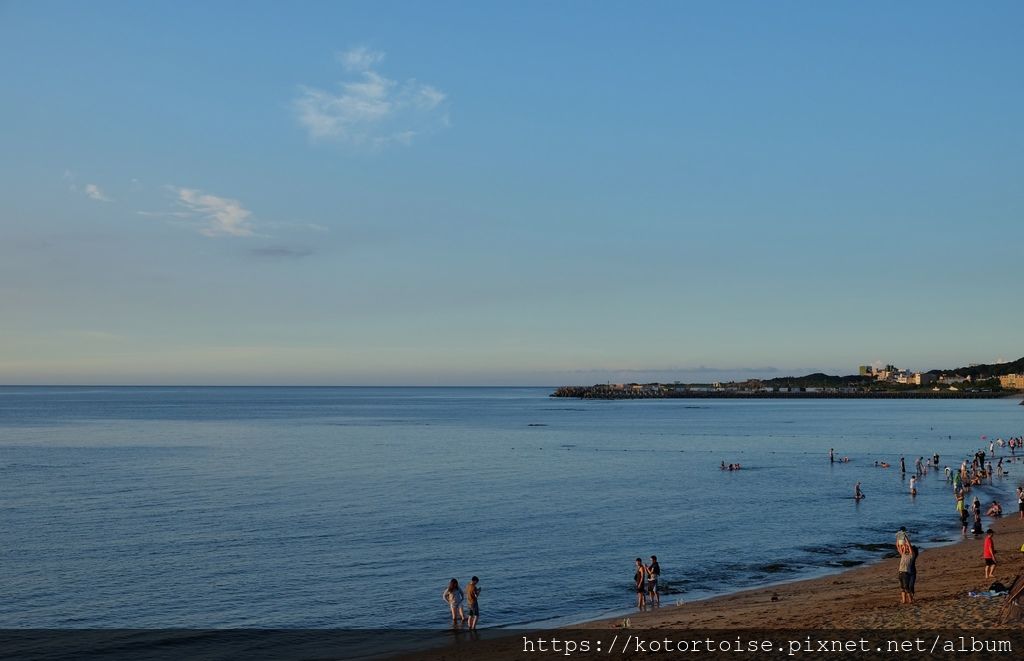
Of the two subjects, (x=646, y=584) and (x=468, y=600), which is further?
(x=646, y=584)

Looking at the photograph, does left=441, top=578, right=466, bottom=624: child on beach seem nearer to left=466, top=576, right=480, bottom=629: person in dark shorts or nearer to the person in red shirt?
left=466, top=576, right=480, bottom=629: person in dark shorts

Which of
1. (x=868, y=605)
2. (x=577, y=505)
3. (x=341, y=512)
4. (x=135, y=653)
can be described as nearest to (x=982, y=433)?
(x=577, y=505)

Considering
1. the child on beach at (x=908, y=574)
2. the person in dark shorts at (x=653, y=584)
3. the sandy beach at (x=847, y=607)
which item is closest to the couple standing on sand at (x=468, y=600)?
the sandy beach at (x=847, y=607)

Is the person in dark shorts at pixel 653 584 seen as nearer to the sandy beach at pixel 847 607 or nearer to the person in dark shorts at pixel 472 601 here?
the sandy beach at pixel 847 607

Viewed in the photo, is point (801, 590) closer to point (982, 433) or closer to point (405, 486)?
point (405, 486)

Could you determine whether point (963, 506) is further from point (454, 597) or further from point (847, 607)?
point (454, 597)

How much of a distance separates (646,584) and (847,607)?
6.32 meters

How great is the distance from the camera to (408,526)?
38188 millimetres

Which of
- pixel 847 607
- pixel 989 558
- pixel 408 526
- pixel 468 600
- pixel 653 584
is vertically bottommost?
pixel 408 526

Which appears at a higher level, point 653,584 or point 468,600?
point 468,600

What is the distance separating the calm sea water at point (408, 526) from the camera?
83.9 feet

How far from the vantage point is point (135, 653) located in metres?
20.7

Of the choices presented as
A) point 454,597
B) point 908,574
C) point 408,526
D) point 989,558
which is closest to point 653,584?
point 454,597

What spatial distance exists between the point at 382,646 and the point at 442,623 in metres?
2.37
